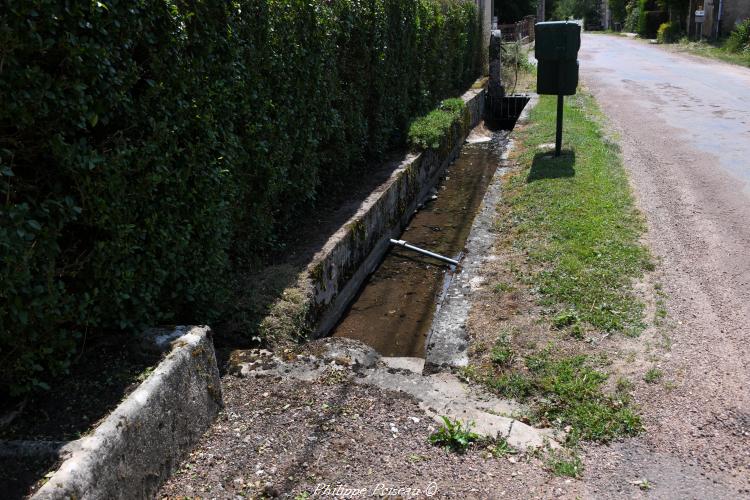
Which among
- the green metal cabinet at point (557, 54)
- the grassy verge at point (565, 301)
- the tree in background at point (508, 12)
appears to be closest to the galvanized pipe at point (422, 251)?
the grassy verge at point (565, 301)

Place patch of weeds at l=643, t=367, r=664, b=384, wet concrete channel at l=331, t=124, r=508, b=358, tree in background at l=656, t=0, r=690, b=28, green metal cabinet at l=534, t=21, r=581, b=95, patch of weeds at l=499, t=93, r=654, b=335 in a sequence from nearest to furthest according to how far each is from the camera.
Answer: patch of weeds at l=643, t=367, r=664, b=384
patch of weeds at l=499, t=93, r=654, b=335
wet concrete channel at l=331, t=124, r=508, b=358
green metal cabinet at l=534, t=21, r=581, b=95
tree in background at l=656, t=0, r=690, b=28

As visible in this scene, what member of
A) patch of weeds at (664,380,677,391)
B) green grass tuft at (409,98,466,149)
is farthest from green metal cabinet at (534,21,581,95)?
patch of weeds at (664,380,677,391)

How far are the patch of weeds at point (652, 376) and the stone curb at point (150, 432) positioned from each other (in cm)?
261

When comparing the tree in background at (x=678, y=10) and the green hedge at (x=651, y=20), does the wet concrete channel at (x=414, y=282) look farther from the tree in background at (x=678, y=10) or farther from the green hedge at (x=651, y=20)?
the green hedge at (x=651, y=20)

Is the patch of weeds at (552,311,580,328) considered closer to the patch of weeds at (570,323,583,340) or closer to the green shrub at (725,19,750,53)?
the patch of weeds at (570,323,583,340)

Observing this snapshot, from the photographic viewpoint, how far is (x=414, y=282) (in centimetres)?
721

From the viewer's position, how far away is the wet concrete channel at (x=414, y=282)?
19.9 ft

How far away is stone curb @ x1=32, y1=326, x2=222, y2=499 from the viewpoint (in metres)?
2.64

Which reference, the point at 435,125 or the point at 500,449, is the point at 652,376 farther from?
the point at 435,125

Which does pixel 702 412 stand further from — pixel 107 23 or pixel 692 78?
pixel 692 78

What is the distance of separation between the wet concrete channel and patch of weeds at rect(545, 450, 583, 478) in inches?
88.8

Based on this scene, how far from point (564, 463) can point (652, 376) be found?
1071mm

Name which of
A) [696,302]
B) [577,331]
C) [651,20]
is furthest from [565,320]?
[651,20]

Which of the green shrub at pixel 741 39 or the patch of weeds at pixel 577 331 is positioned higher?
the green shrub at pixel 741 39
